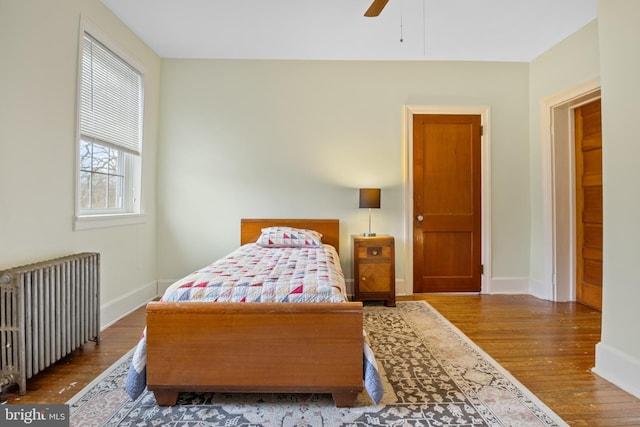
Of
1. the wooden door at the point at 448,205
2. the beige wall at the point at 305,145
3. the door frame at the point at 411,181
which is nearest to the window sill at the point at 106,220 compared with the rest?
the beige wall at the point at 305,145

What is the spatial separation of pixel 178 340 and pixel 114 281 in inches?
69.6

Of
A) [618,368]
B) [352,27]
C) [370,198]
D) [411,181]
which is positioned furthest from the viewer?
[411,181]

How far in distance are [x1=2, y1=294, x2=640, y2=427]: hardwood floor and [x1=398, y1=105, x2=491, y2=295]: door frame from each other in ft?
1.16

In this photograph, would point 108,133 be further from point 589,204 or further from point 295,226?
point 589,204

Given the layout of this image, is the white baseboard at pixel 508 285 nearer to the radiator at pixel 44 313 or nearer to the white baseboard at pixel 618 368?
the white baseboard at pixel 618 368

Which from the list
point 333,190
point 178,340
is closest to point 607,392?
point 178,340

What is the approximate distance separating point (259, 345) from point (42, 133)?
1.96m

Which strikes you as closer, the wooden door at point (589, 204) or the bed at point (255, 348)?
the bed at point (255, 348)

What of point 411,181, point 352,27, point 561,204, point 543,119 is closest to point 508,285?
point 561,204

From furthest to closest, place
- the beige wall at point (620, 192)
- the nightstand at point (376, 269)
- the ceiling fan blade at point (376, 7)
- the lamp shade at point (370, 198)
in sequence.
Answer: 1. the lamp shade at point (370, 198)
2. the nightstand at point (376, 269)
3. the ceiling fan blade at point (376, 7)
4. the beige wall at point (620, 192)

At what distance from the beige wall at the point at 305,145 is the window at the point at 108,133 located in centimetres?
41

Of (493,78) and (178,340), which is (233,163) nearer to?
(178,340)

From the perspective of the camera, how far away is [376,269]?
3330 millimetres

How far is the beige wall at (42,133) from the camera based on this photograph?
190 cm
